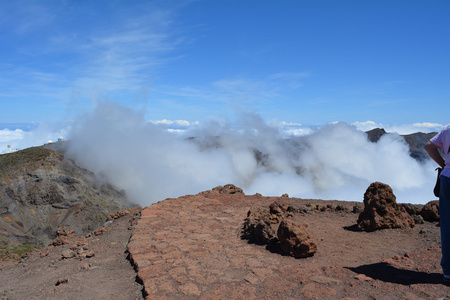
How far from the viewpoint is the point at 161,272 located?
190 inches

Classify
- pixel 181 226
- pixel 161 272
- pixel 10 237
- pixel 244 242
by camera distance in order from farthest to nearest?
1. pixel 10 237
2. pixel 181 226
3. pixel 244 242
4. pixel 161 272

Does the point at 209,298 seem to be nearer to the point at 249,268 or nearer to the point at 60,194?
the point at 249,268

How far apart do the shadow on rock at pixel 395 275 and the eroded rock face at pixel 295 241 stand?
0.76m

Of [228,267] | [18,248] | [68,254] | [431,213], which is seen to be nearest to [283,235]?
[228,267]

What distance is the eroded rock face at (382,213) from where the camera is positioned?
6473 millimetres

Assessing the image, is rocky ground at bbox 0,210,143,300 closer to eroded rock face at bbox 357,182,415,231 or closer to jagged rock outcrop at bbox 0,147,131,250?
eroded rock face at bbox 357,182,415,231

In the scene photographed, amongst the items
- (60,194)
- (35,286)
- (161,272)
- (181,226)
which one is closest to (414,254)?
(161,272)

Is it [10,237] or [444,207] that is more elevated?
[444,207]

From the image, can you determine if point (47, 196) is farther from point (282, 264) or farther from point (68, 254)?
point (282, 264)

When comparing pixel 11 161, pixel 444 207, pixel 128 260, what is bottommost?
pixel 128 260

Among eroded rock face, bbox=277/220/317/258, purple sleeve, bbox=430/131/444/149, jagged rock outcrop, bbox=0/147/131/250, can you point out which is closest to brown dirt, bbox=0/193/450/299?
eroded rock face, bbox=277/220/317/258

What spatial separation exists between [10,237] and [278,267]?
39.5 ft

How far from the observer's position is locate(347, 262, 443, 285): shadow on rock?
159 inches

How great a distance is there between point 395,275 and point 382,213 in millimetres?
2550
